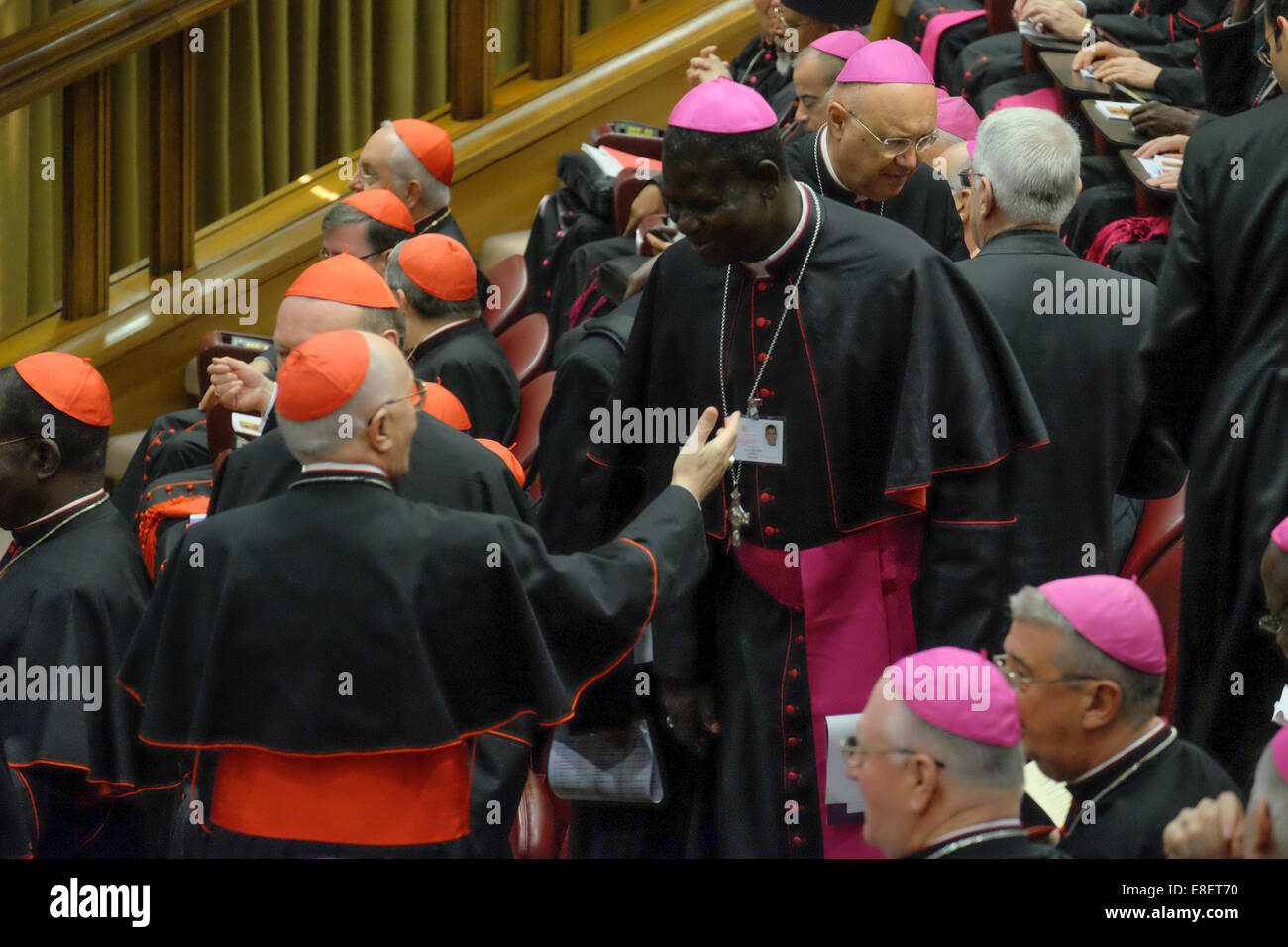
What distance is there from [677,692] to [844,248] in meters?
0.85

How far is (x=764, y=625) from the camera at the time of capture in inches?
127

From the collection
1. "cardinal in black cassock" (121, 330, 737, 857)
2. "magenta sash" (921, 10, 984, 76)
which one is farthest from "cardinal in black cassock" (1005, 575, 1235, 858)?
"magenta sash" (921, 10, 984, 76)

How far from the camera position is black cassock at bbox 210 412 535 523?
3.17 metres

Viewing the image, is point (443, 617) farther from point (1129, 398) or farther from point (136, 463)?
point (136, 463)

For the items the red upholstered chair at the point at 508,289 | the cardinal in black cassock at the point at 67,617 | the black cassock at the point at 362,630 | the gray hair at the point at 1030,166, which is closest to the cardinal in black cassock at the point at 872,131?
the gray hair at the point at 1030,166

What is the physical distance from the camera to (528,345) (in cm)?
575

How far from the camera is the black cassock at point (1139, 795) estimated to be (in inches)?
108

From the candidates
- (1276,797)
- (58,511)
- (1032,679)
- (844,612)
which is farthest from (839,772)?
(58,511)

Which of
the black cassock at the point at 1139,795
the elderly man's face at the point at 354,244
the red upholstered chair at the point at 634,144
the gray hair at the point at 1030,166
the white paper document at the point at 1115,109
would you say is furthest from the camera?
the red upholstered chair at the point at 634,144

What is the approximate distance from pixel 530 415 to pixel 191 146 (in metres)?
2.33

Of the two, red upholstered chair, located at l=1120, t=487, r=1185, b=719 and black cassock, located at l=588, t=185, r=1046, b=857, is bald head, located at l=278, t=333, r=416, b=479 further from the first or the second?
red upholstered chair, located at l=1120, t=487, r=1185, b=719

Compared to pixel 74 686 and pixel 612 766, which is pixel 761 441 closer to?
pixel 612 766

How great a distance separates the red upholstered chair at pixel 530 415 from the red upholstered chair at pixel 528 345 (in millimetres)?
204

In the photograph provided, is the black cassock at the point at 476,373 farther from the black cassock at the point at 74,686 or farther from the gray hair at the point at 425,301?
the black cassock at the point at 74,686
